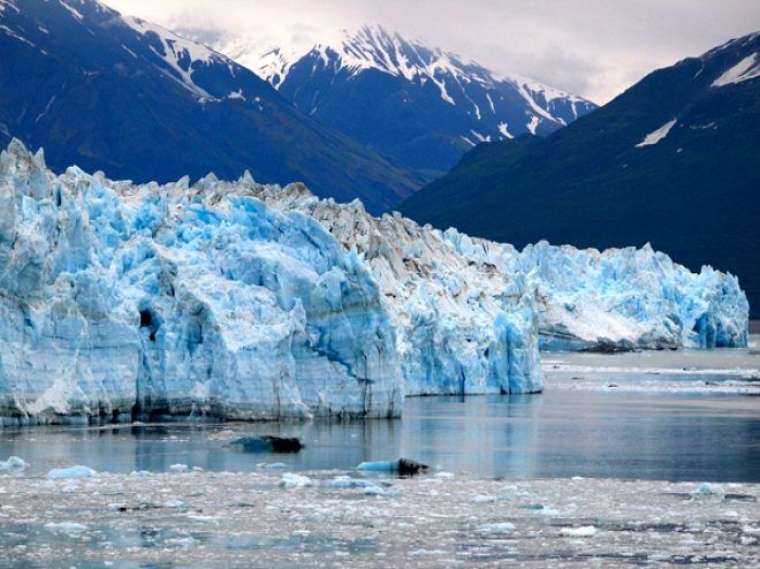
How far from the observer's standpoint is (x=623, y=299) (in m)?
86.8

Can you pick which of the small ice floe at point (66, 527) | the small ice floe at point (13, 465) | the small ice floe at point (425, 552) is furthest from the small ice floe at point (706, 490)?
the small ice floe at point (13, 465)

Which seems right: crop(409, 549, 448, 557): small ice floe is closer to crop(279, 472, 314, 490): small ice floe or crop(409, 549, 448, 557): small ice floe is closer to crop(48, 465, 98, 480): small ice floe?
crop(279, 472, 314, 490): small ice floe

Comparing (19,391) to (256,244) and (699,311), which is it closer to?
(256,244)

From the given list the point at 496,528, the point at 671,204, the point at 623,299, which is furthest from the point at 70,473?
the point at 671,204

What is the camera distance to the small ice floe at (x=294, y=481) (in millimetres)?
23969

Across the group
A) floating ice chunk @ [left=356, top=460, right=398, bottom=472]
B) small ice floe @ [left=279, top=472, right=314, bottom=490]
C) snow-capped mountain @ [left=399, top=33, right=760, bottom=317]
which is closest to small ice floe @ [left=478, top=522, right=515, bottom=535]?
small ice floe @ [left=279, top=472, right=314, bottom=490]

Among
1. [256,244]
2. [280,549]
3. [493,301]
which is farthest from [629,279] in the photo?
[280,549]

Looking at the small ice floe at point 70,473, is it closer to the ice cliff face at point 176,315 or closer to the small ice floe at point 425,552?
the ice cliff face at point 176,315

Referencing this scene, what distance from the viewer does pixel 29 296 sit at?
3111cm

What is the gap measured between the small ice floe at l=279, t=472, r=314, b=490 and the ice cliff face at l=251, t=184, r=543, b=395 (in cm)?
1921

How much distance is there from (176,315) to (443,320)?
15.0 metres

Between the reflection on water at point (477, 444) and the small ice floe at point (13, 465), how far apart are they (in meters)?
0.27

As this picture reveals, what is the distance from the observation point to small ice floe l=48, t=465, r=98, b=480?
23.8m

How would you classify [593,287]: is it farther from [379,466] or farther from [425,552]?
[425,552]
